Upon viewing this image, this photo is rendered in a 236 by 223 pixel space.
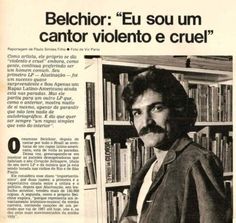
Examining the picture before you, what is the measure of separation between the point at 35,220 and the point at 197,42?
1.80ft

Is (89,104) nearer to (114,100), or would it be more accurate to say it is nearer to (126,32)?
(114,100)

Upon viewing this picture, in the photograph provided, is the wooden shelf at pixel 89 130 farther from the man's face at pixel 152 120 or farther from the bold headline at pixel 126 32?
the bold headline at pixel 126 32

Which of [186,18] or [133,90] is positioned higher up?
[186,18]

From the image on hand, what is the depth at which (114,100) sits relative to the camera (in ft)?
3.07

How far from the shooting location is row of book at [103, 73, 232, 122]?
934 millimetres

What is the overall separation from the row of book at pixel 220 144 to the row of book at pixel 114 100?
0.17m

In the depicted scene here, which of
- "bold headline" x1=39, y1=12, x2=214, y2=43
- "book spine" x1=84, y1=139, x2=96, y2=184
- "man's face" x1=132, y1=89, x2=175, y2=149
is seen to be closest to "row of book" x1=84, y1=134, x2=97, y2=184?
"book spine" x1=84, y1=139, x2=96, y2=184

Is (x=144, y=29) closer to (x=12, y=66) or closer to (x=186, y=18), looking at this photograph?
(x=186, y=18)

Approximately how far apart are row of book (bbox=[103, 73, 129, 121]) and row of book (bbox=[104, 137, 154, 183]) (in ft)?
0.18

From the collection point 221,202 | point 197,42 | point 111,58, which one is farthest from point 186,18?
point 221,202

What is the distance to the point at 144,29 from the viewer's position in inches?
37.1

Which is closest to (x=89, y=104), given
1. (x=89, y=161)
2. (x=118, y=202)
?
(x=89, y=161)

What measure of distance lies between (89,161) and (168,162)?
0.18 meters

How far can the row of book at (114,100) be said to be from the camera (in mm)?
932
